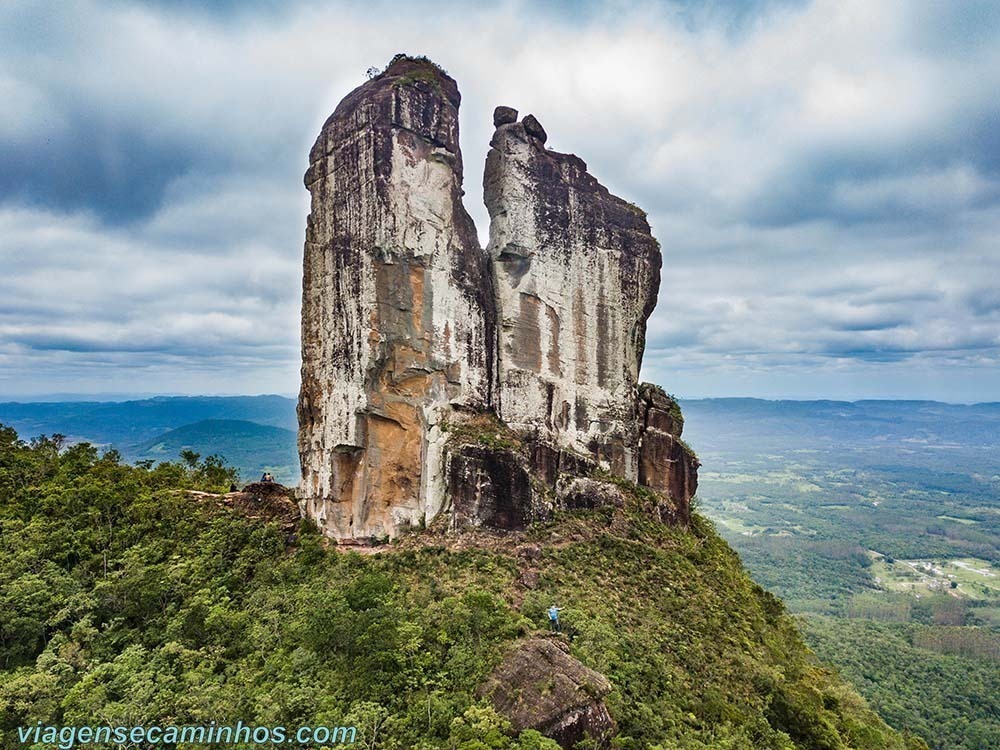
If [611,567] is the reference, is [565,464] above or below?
above

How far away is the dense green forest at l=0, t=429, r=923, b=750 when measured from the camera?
13695 millimetres

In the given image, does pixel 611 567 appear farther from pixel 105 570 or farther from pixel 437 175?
pixel 105 570

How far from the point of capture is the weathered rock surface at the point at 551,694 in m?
12.9

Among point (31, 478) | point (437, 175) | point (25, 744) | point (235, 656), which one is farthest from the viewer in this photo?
point (31, 478)

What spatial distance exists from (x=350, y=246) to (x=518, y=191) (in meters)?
7.95

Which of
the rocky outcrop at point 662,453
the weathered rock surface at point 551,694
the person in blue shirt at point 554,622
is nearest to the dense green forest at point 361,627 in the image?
the weathered rock surface at point 551,694

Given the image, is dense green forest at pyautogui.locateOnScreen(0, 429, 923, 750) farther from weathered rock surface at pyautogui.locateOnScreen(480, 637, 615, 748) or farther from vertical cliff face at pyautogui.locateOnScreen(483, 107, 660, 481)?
vertical cliff face at pyautogui.locateOnScreen(483, 107, 660, 481)

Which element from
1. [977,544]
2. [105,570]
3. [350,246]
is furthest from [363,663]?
[977,544]

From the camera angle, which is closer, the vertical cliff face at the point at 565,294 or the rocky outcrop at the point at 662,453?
the vertical cliff face at the point at 565,294

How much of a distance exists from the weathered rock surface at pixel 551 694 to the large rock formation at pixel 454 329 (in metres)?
7.10

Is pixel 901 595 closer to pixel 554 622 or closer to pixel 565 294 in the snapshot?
pixel 565 294

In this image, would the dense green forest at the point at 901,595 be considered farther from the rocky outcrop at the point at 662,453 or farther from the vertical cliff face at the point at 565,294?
the vertical cliff face at the point at 565,294

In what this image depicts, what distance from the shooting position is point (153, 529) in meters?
23.1

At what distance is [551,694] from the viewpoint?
13383 mm
